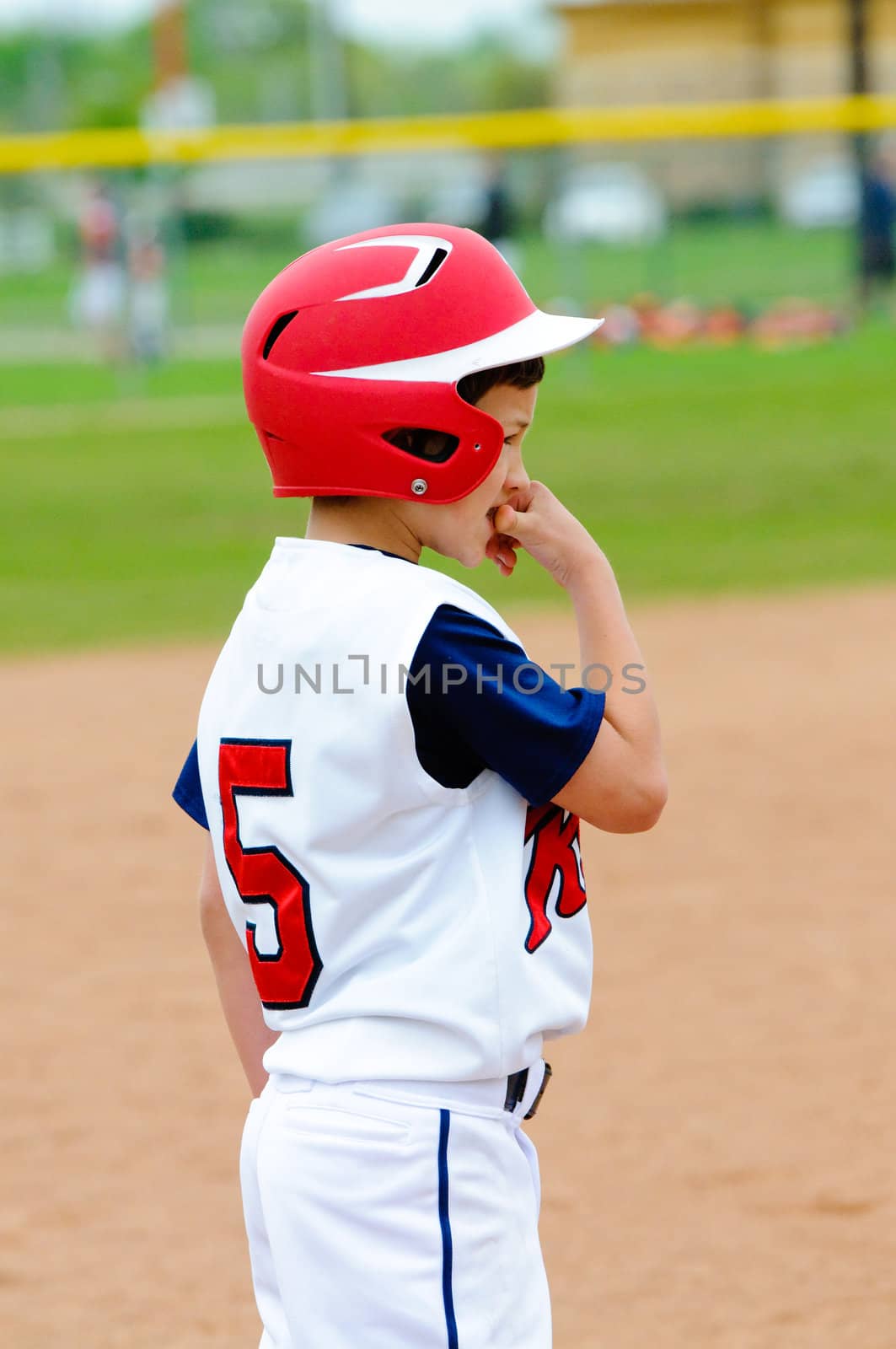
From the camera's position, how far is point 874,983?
4277 millimetres

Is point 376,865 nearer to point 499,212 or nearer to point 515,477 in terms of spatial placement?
point 515,477

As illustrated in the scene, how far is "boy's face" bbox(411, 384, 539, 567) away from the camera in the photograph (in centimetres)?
180

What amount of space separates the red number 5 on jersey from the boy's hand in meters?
0.32

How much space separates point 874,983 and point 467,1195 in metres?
2.75

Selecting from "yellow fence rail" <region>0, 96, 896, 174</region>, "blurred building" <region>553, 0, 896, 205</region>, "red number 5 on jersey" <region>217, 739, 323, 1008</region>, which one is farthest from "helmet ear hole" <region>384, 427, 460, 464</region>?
"blurred building" <region>553, 0, 896, 205</region>

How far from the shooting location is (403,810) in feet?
5.59

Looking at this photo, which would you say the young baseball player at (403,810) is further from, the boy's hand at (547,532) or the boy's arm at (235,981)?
the boy's arm at (235,981)

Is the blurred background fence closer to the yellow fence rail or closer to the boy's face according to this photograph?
A: the yellow fence rail

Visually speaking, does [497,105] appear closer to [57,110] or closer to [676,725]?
[57,110]

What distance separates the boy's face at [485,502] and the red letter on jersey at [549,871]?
0.27 meters

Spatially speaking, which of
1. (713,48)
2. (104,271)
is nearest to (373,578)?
(104,271)

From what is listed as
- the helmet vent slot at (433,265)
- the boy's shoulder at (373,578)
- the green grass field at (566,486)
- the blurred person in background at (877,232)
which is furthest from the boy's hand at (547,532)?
the blurred person in background at (877,232)

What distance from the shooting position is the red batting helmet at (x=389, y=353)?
1.74 meters

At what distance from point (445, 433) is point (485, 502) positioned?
0.09m
